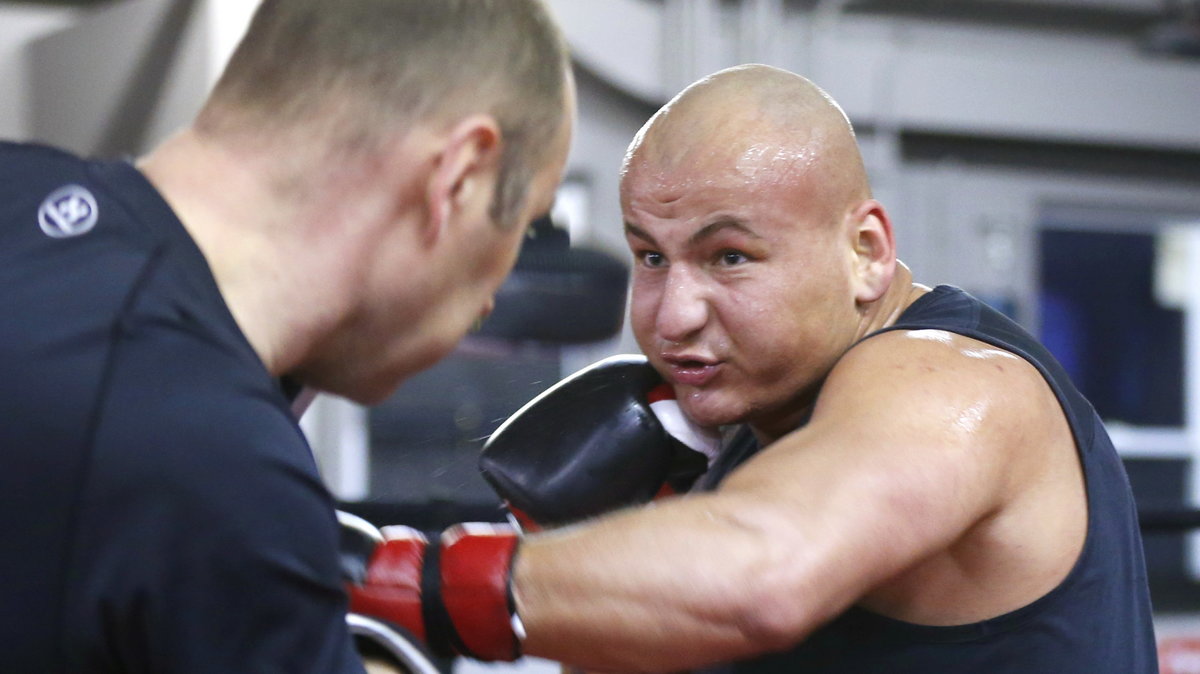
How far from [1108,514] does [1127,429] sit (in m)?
4.68

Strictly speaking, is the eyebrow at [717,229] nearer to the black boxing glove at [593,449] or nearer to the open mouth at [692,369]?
the open mouth at [692,369]

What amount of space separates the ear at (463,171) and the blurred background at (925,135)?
246 cm

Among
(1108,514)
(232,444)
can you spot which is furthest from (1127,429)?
(232,444)

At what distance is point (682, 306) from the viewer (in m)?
1.40

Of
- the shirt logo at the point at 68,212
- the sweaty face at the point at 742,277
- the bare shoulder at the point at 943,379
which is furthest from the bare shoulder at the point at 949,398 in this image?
the shirt logo at the point at 68,212

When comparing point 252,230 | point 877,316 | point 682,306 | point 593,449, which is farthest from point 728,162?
point 252,230

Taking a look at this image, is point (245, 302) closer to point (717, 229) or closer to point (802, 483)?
point (802, 483)

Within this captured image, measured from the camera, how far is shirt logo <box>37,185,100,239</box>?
795 mm

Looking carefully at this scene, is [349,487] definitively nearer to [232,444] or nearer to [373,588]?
[373,588]

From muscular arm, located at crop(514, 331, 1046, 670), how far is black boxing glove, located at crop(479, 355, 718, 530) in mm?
356

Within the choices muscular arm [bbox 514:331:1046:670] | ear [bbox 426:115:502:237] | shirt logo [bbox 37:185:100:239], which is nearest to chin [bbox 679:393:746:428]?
muscular arm [bbox 514:331:1046:670]

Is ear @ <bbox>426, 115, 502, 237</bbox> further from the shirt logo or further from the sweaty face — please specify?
the sweaty face

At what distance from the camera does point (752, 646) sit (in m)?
1.02

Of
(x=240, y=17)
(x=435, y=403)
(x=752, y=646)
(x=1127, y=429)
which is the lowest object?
(x=1127, y=429)
